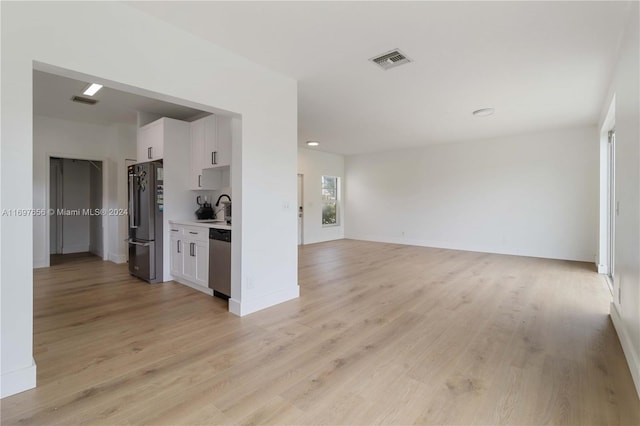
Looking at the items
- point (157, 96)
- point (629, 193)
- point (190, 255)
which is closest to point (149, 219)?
point (190, 255)

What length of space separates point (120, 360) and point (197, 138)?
10.4 feet

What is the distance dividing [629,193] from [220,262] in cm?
371

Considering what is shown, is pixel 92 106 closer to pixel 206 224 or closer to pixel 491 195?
pixel 206 224

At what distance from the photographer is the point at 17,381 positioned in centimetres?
181

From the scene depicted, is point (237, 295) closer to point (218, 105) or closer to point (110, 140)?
point (218, 105)

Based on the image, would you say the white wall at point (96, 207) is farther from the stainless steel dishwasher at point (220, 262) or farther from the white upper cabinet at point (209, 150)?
the stainless steel dishwasher at point (220, 262)

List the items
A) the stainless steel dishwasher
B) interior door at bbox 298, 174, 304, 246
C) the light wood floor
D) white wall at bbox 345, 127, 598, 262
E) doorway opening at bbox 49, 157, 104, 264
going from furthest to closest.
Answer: interior door at bbox 298, 174, 304, 246, doorway opening at bbox 49, 157, 104, 264, white wall at bbox 345, 127, 598, 262, the stainless steel dishwasher, the light wood floor

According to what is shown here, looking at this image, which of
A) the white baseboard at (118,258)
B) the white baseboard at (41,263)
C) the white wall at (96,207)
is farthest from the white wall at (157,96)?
the white wall at (96,207)

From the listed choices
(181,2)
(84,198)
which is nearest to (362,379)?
(181,2)

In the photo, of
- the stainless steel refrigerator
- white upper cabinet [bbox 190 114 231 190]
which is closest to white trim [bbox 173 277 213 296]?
the stainless steel refrigerator

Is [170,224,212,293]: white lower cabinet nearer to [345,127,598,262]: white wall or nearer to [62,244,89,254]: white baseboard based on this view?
[62,244,89,254]: white baseboard

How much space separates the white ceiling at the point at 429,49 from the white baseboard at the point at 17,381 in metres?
2.55

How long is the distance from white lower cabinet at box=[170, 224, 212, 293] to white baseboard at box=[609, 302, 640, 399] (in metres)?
3.87

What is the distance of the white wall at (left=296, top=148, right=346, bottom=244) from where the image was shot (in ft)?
27.1
